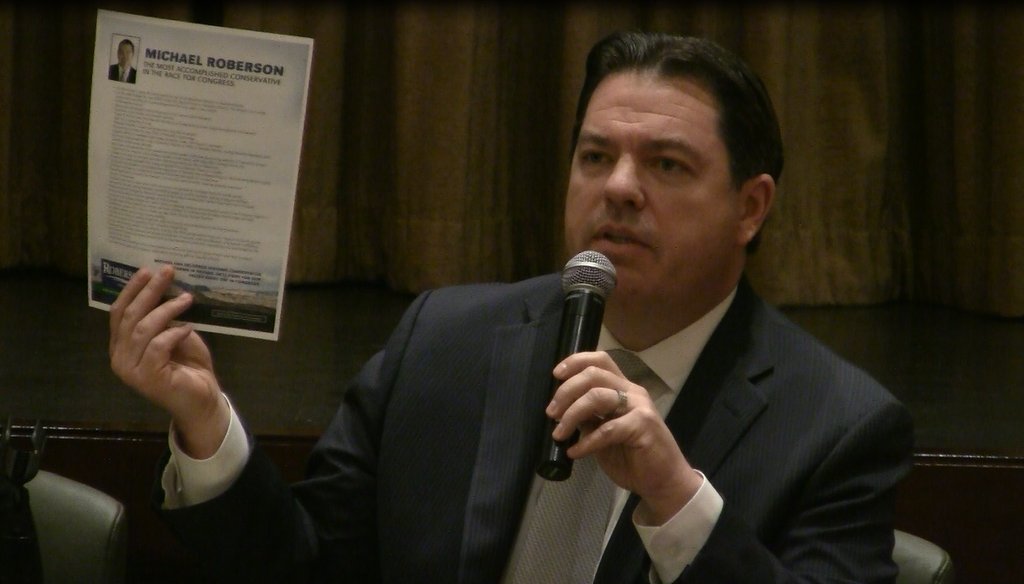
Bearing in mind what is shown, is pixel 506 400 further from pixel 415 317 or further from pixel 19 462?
pixel 19 462

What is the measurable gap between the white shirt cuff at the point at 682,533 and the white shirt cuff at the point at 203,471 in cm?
49

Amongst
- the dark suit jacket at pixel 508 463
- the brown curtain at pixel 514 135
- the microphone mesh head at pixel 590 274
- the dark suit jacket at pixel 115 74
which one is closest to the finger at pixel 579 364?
the microphone mesh head at pixel 590 274

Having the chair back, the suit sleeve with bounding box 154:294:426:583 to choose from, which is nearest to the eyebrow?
the suit sleeve with bounding box 154:294:426:583

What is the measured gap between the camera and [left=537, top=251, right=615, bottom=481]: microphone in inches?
52.5

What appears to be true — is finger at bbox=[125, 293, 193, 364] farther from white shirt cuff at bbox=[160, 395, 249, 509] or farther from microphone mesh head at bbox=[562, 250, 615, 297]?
microphone mesh head at bbox=[562, 250, 615, 297]

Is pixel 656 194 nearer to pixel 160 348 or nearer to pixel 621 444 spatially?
pixel 621 444

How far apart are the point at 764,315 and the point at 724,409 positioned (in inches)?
7.4

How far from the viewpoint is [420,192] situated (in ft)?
14.3

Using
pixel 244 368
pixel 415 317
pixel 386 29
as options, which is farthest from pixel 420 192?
pixel 415 317

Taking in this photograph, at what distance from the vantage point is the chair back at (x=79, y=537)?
1.81 metres

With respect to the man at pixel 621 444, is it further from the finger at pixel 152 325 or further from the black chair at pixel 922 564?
the black chair at pixel 922 564

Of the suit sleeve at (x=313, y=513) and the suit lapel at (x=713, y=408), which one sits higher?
the suit lapel at (x=713, y=408)

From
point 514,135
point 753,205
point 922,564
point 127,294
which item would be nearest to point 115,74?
point 127,294

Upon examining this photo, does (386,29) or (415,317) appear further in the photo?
(386,29)
